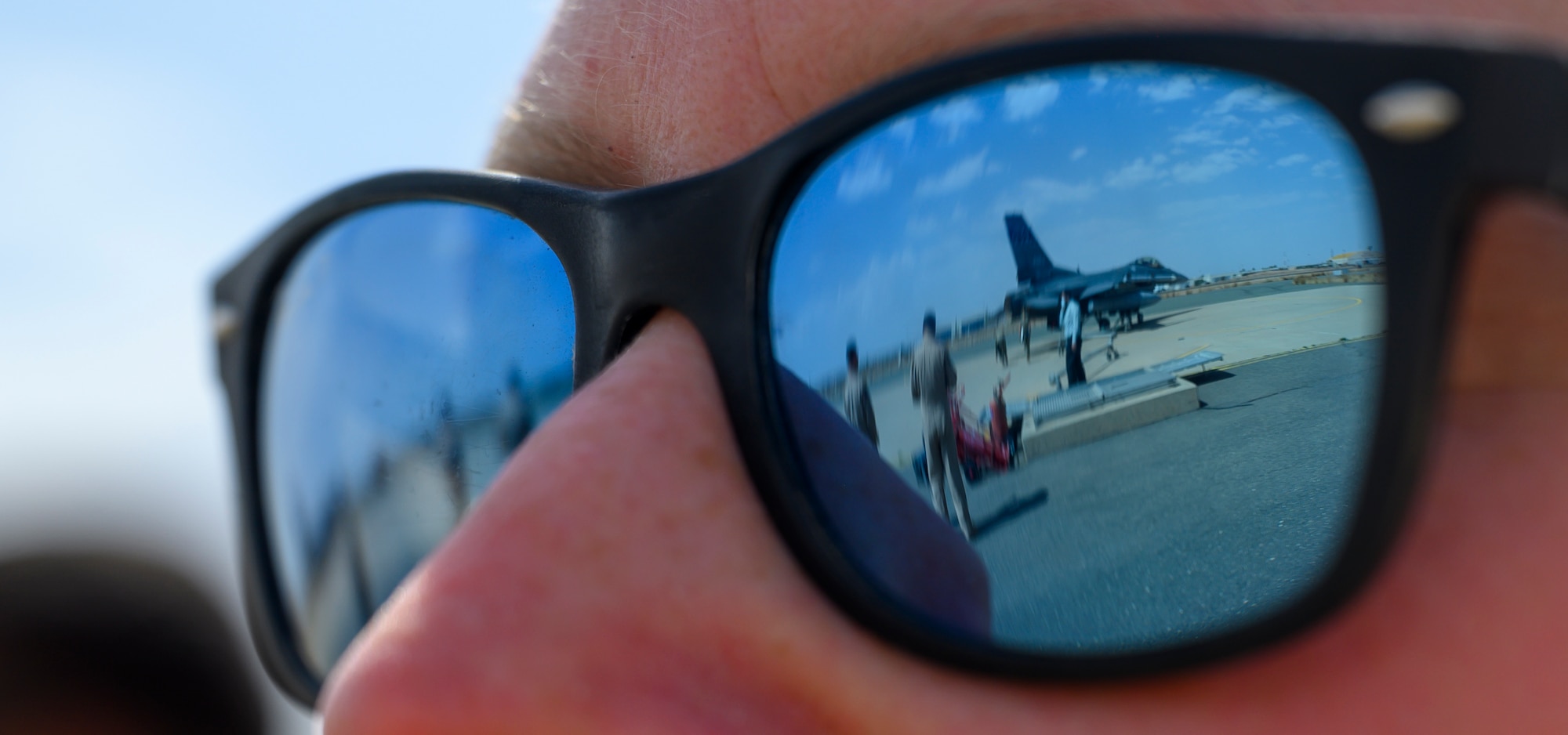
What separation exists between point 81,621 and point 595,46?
4.43 meters

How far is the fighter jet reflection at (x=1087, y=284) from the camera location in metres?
0.63

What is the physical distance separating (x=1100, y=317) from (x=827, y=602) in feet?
0.87

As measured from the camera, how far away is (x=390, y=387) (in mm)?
1106

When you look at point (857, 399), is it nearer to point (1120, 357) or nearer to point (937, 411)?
point (937, 411)

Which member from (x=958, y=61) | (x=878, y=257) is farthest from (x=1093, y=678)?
(x=958, y=61)

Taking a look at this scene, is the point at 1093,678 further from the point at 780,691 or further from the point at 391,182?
the point at 391,182

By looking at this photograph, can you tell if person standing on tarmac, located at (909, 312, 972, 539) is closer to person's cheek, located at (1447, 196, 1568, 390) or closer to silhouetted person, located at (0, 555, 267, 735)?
person's cheek, located at (1447, 196, 1568, 390)

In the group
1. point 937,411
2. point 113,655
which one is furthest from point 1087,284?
point 113,655

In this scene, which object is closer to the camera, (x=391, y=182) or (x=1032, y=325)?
(x=1032, y=325)

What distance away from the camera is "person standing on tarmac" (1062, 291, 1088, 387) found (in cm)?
64

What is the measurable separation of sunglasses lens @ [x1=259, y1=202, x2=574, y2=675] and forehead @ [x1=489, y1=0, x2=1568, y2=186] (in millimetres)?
147

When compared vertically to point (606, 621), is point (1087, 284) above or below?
above

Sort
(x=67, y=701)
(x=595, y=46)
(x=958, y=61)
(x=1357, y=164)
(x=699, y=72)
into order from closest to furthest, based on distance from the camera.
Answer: (x=1357, y=164) < (x=958, y=61) < (x=699, y=72) < (x=595, y=46) < (x=67, y=701)

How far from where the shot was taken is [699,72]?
0.92 meters
